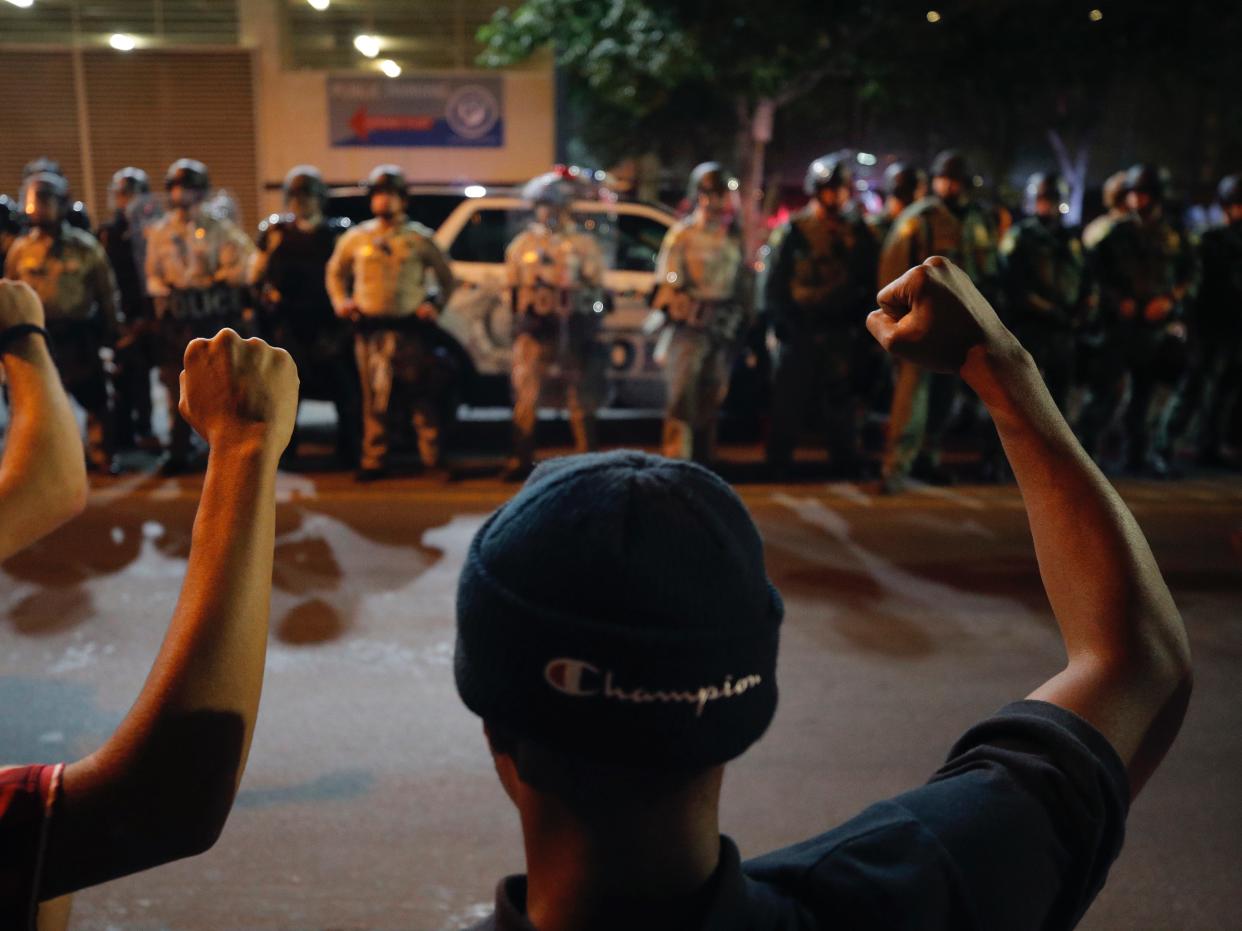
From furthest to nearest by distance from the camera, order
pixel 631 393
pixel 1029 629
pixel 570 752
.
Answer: pixel 631 393 → pixel 1029 629 → pixel 570 752

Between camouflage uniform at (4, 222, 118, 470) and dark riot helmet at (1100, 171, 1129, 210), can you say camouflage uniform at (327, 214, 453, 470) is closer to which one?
camouflage uniform at (4, 222, 118, 470)

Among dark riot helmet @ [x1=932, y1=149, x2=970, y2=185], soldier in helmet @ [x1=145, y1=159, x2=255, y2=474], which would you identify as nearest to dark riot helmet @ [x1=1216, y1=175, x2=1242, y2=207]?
dark riot helmet @ [x1=932, y1=149, x2=970, y2=185]

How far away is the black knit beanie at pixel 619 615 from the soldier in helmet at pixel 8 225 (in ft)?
29.6

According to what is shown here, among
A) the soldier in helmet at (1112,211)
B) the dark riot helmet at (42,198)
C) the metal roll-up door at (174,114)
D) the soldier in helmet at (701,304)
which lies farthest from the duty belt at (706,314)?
the metal roll-up door at (174,114)

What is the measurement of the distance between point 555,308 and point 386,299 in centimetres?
115

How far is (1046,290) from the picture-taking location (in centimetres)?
800

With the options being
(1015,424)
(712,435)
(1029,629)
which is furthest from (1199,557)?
(1015,424)

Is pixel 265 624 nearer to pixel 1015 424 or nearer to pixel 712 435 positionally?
pixel 1015 424

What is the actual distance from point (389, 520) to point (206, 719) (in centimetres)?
607

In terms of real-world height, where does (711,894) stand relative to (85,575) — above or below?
above

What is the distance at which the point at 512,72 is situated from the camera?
17.9 m

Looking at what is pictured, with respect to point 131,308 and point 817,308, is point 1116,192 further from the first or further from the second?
point 131,308

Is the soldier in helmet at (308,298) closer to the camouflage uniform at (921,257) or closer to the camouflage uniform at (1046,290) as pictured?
the camouflage uniform at (921,257)

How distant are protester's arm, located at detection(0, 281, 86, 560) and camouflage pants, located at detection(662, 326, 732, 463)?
6.12 metres
